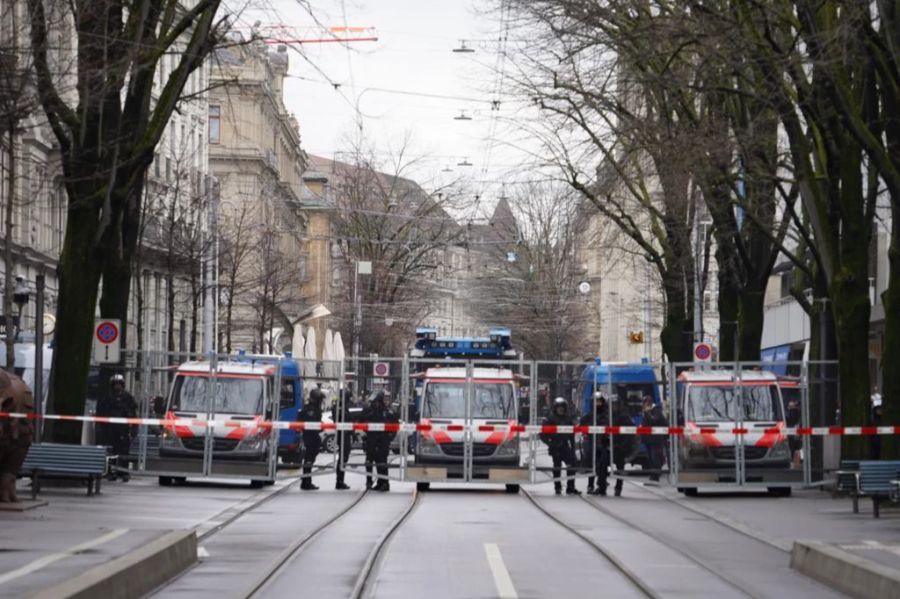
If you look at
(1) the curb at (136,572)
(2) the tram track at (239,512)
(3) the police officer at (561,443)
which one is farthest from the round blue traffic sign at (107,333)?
(1) the curb at (136,572)

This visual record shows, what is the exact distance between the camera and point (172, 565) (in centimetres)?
1691

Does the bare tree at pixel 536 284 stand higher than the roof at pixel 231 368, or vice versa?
the bare tree at pixel 536 284

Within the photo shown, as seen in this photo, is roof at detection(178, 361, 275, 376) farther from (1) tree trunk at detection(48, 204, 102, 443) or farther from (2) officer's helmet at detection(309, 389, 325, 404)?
(1) tree trunk at detection(48, 204, 102, 443)

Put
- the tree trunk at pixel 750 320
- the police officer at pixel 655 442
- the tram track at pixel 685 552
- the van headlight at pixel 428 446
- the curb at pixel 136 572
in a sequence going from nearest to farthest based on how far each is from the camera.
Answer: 1. the curb at pixel 136 572
2. the tram track at pixel 685 552
3. the van headlight at pixel 428 446
4. the police officer at pixel 655 442
5. the tree trunk at pixel 750 320

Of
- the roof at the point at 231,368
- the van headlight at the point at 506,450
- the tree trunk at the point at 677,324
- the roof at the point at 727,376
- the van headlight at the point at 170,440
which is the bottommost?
the van headlight at the point at 506,450

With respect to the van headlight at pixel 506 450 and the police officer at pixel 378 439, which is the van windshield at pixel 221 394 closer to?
the police officer at pixel 378 439

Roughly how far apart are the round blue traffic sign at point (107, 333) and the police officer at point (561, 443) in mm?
8006

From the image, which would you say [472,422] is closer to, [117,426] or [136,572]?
[117,426]

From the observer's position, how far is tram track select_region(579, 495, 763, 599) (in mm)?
16917

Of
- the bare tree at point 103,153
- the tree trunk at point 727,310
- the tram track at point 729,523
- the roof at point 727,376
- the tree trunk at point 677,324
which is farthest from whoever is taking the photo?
the tree trunk at point 677,324

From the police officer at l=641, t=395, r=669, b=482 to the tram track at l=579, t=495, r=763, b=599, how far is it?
495 centimetres

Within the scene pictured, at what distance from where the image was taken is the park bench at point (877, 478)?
25984mm

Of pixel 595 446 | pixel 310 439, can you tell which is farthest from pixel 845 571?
pixel 310 439

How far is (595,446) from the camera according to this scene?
35219 millimetres
